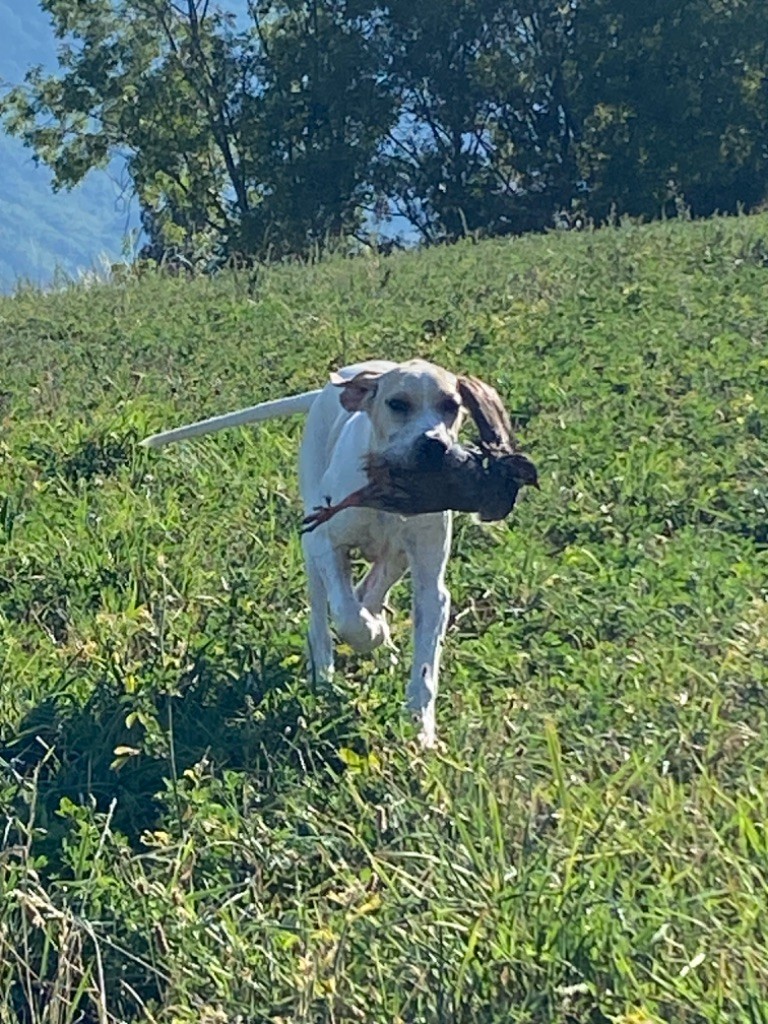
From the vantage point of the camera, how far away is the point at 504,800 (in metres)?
3.96

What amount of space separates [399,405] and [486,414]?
0.82 feet

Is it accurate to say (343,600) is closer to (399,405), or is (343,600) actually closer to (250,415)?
(399,405)

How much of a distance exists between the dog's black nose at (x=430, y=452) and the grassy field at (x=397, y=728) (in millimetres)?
724

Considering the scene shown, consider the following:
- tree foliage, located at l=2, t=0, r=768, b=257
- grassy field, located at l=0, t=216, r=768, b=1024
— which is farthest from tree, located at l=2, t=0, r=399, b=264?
grassy field, located at l=0, t=216, r=768, b=1024

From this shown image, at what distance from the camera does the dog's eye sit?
4777mm

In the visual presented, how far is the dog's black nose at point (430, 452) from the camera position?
4547 millimetres

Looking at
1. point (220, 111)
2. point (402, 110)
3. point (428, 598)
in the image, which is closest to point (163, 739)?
point (428, 598)

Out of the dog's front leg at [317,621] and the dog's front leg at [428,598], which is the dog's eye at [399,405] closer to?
the dog's front leg at [428,598]

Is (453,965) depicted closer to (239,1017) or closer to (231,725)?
(239,1017)

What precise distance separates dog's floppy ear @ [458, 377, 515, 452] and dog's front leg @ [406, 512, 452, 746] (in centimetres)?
37

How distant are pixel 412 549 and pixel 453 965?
2.00 meters

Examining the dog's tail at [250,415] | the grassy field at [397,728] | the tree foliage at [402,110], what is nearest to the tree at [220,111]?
the tree foliage at [402,110]

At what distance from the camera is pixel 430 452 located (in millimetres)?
4555

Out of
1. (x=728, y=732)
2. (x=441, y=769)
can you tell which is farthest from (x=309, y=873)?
(x=728, y=732)
